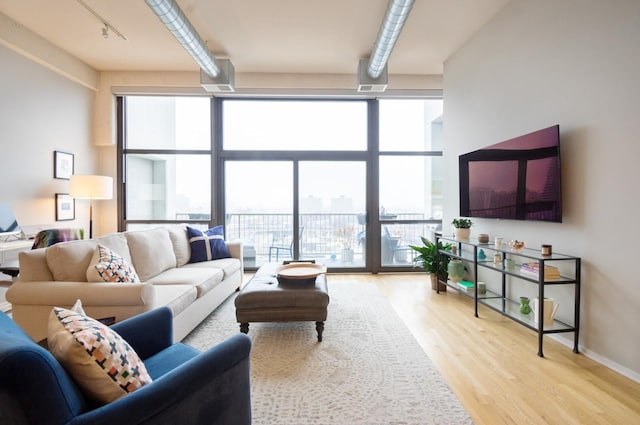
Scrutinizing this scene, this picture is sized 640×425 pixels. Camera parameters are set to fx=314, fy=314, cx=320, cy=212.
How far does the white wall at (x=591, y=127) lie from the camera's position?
6.88 feet

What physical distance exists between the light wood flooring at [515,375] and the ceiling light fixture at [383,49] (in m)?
2.91

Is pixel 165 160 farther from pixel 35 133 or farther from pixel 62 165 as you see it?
pixel 35 133

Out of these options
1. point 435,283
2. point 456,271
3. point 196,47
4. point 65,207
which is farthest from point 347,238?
point 65,207

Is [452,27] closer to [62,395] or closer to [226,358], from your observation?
[226,358]

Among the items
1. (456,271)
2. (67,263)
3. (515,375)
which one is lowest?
(515,375)

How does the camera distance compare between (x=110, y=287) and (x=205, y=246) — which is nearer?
(x=110, y=287)

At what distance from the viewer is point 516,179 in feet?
9.72

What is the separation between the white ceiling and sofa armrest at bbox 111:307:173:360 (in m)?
3.05

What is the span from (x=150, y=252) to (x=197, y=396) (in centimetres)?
237

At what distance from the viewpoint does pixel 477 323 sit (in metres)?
3.04

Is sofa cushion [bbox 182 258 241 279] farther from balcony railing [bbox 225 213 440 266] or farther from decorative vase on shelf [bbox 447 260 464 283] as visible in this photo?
decorative vase on shelf [bbox 447 260 464 283]

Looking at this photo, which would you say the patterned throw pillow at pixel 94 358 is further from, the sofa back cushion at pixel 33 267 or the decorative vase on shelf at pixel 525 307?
the decorative vase on shelf at pixel 525 307

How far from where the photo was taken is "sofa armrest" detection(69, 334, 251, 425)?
36.3 inches

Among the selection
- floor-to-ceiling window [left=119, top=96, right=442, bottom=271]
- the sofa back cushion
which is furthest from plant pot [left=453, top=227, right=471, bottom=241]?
the sofa back cushion
